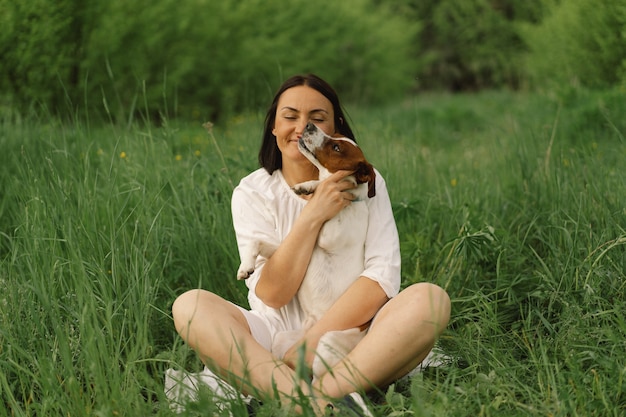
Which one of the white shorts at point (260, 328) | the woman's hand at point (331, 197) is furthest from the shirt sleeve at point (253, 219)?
the woman's hand at point (331, 197)

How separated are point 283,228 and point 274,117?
1.47 feet

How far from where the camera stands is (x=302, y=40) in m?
9.86

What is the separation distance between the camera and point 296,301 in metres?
2.73

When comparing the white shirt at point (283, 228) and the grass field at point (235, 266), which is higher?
the white shirt at point (283, 228)

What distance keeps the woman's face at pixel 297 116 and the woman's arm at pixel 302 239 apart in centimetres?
24

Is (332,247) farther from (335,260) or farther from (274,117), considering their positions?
(274,117)

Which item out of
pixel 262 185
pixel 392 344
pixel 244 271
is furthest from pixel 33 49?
pixel 392 344

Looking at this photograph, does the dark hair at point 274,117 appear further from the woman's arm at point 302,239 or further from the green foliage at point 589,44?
the green foliage at point 589,44

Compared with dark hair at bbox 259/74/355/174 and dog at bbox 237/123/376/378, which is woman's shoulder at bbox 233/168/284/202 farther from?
dog at bbox 237/123/376/378

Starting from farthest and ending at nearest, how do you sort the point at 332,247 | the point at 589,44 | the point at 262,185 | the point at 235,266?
the point at 589,44 < the point at 235,266 < the point at 262,185 < the point at 332,247

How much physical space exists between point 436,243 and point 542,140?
115 centimetres

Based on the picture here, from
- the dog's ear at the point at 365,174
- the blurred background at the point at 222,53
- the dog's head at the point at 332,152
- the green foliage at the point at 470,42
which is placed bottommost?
the green foliage at the point at 470,42

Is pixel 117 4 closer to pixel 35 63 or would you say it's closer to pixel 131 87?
pixel 131 87

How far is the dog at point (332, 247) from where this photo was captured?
8.17 ft
